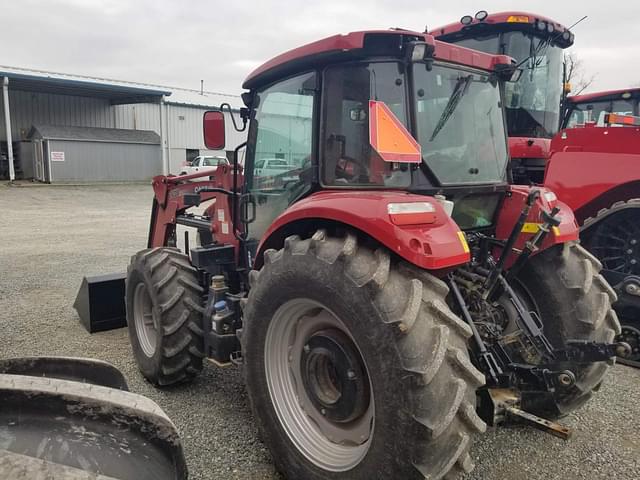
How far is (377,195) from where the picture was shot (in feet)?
8.14

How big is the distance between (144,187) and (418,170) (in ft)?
85.8

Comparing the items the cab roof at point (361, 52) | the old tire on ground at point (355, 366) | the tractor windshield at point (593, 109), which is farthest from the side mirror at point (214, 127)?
the tractor windshield at point (593, 109)

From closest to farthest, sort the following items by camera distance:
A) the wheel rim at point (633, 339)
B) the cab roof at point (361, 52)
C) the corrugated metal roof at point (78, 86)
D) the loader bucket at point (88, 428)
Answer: the loader bucket at point (88, 428), the cab roof at point (361, 52), the wheel rim at point (633, 339), the corrugated metal roof at point (78, 86)

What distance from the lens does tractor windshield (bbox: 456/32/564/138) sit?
621 centimetres

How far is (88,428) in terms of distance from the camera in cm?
173

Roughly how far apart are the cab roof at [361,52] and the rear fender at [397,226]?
2.44ft

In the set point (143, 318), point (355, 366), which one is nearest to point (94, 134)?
point (143, 318)

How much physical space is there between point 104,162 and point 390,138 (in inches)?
1099

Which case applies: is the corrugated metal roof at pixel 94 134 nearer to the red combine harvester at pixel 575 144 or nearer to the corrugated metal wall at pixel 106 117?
the corrugated metal wall at pixel 106 117

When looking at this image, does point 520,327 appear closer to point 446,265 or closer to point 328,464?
point 446,265

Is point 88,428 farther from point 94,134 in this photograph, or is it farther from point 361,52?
point 94,134

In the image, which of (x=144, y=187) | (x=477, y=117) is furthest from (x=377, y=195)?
(x=144, y=187)

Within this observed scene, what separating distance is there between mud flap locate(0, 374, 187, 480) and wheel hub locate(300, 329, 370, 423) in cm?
94

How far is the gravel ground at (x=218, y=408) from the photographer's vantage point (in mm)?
2912
